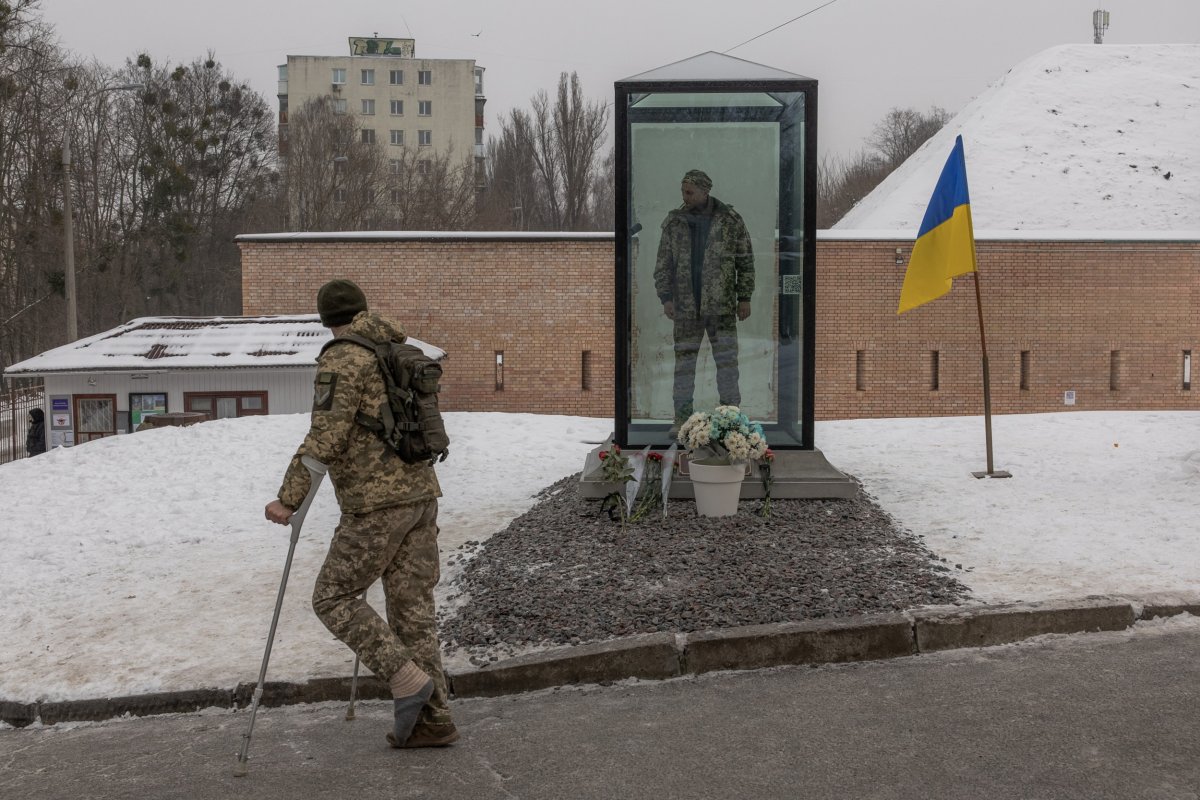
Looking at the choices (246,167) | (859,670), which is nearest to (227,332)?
(859,670)

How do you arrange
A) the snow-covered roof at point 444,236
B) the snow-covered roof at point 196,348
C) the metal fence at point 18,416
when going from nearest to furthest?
the snow-covered roof at point 196,348, the snow-covered roof at point 444,236, the metal fence at point 18,416

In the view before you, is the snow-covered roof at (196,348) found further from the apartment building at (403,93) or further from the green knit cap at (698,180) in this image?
the apartment building at (403,93)

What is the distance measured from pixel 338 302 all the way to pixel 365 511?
90 cm

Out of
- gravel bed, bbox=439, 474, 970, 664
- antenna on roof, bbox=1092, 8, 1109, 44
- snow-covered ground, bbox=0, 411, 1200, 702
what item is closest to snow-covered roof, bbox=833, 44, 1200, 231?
antenna on roof, bbox=1092, 8, 1109, 44

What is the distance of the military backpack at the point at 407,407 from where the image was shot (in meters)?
4.62

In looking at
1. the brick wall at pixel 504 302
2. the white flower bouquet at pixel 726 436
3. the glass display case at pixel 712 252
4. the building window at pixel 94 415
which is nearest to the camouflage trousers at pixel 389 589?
the white flower bouquet at pixel 726 436

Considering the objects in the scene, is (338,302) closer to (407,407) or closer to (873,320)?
(407,407)

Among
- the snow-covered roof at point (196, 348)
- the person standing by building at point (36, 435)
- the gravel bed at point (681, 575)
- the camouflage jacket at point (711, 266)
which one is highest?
the camouflage jacket at point (711, 266)

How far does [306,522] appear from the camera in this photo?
1083cm

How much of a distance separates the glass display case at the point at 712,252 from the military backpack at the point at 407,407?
215 inches

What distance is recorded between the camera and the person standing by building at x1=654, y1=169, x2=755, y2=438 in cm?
1035

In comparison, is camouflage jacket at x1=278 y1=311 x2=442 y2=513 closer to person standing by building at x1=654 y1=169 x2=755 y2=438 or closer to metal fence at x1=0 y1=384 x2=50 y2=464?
person standing by building at x1=654 y1=169 x2=755 y2=438

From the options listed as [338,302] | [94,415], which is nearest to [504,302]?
[94,415]

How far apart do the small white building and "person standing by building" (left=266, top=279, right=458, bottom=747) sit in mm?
20081
